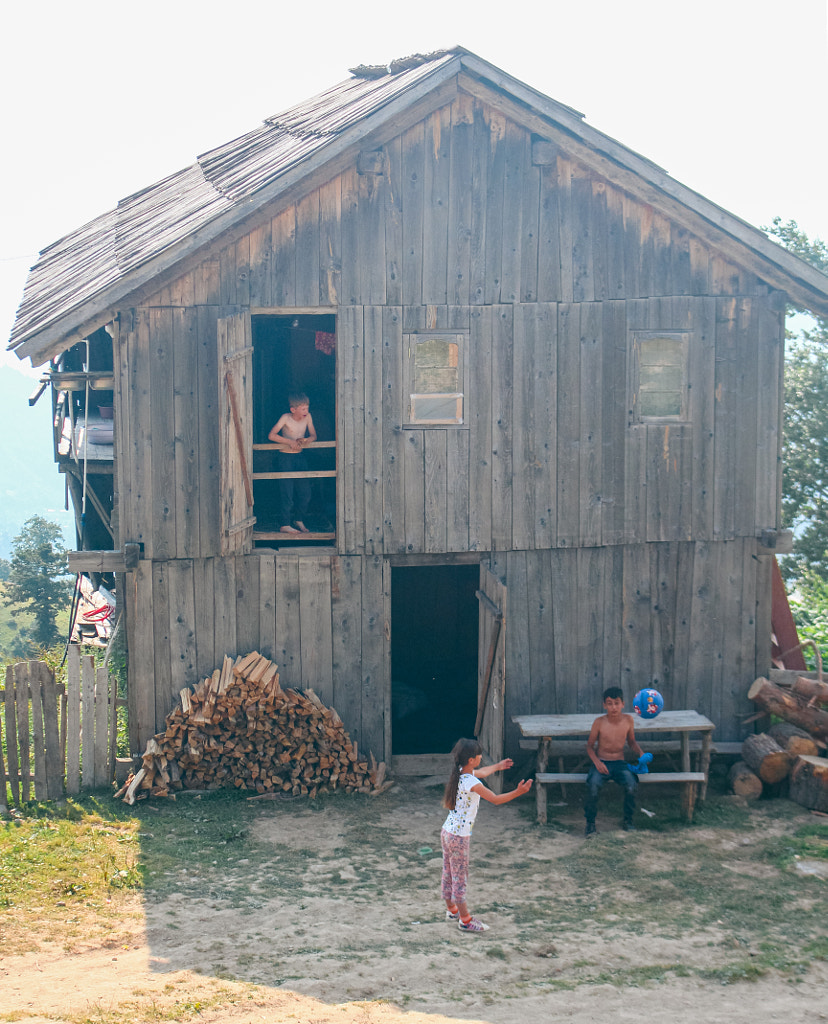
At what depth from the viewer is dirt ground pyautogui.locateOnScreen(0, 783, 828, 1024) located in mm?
6234

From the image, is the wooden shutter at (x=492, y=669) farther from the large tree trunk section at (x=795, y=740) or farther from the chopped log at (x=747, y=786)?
the large tree trunk section at (x=795, y=740)

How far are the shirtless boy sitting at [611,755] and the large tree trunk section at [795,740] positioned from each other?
6.12 ft

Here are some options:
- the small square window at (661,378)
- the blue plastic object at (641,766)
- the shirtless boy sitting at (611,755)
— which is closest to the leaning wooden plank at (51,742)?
the shirtless boy sitting at (611,755)

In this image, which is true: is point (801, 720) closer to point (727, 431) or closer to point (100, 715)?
point (727, 431)

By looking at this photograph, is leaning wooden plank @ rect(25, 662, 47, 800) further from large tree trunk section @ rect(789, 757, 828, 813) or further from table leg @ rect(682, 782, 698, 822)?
large tree trunk section @ rect(789, 757, 828, 813)

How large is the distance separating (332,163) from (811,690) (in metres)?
7.60

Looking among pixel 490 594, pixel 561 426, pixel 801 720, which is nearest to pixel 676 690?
pixel 801 720

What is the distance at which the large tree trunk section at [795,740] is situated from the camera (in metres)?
10.8

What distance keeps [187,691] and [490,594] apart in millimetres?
3330

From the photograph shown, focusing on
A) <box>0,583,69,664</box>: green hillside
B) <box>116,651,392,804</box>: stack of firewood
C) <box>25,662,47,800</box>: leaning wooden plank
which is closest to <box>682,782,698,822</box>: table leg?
<box>116,651,392,804</box>: stack of firewood

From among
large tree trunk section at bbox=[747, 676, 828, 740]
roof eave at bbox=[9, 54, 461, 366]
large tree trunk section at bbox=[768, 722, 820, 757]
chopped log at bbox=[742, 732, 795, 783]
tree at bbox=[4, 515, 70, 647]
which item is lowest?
tree at bbox=[4, 515, 70, 647]

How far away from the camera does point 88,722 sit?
10.6 metres

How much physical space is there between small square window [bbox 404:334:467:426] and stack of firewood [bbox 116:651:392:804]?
313 cm

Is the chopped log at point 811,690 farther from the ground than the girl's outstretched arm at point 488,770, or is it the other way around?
the girl's outstretched arm at point 488,770
